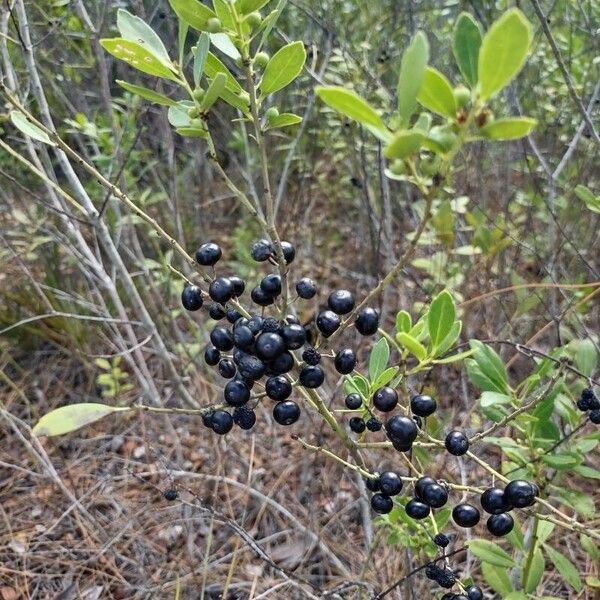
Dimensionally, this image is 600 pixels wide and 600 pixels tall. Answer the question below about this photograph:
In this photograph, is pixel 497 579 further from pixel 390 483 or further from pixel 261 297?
pixel 261 297

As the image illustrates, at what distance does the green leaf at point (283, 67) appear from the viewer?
0.90 meters

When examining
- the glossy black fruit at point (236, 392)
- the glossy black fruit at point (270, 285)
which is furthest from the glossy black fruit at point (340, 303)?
the glossy black fruit at point (236, 392)

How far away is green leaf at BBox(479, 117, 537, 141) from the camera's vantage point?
61 centimetres

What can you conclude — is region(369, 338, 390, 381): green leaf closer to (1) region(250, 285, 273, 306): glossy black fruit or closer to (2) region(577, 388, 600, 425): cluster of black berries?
(1) region(250, 285, 273, 306): glossy black fruit

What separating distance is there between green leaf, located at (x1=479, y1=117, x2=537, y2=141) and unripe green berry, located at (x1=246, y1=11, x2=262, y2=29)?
16.0 inches

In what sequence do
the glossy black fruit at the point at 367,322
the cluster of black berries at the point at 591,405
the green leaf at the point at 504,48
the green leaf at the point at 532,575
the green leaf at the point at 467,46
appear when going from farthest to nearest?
the green leaf at the point at 532,575 → the cluster of black berries at the point at 591,405 → the glossy black fruit at the point at 367,322 → the green leaf at the point at 467,46 → the green leaf at the point at 504,48

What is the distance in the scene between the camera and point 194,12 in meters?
0.88

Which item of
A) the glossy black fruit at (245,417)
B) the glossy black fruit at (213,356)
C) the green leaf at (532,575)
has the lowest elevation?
the green leaf at (532,575)

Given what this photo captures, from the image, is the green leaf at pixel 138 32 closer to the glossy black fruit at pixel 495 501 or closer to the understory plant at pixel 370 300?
the understory plant at pixel 370 300

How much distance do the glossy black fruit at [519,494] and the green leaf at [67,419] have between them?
0.76 metres

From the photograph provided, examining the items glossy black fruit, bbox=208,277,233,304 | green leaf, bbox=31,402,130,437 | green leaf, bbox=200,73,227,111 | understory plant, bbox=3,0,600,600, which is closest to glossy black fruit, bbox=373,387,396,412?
understory plant, bbox=3,0,600,600

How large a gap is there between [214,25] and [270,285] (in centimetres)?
43

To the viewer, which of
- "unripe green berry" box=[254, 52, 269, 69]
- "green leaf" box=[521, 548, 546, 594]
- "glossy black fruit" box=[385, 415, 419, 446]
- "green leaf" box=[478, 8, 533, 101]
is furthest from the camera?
"green leaf" box=[521, 548, 546, 594]

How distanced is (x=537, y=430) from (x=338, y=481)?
1788 millimetres
